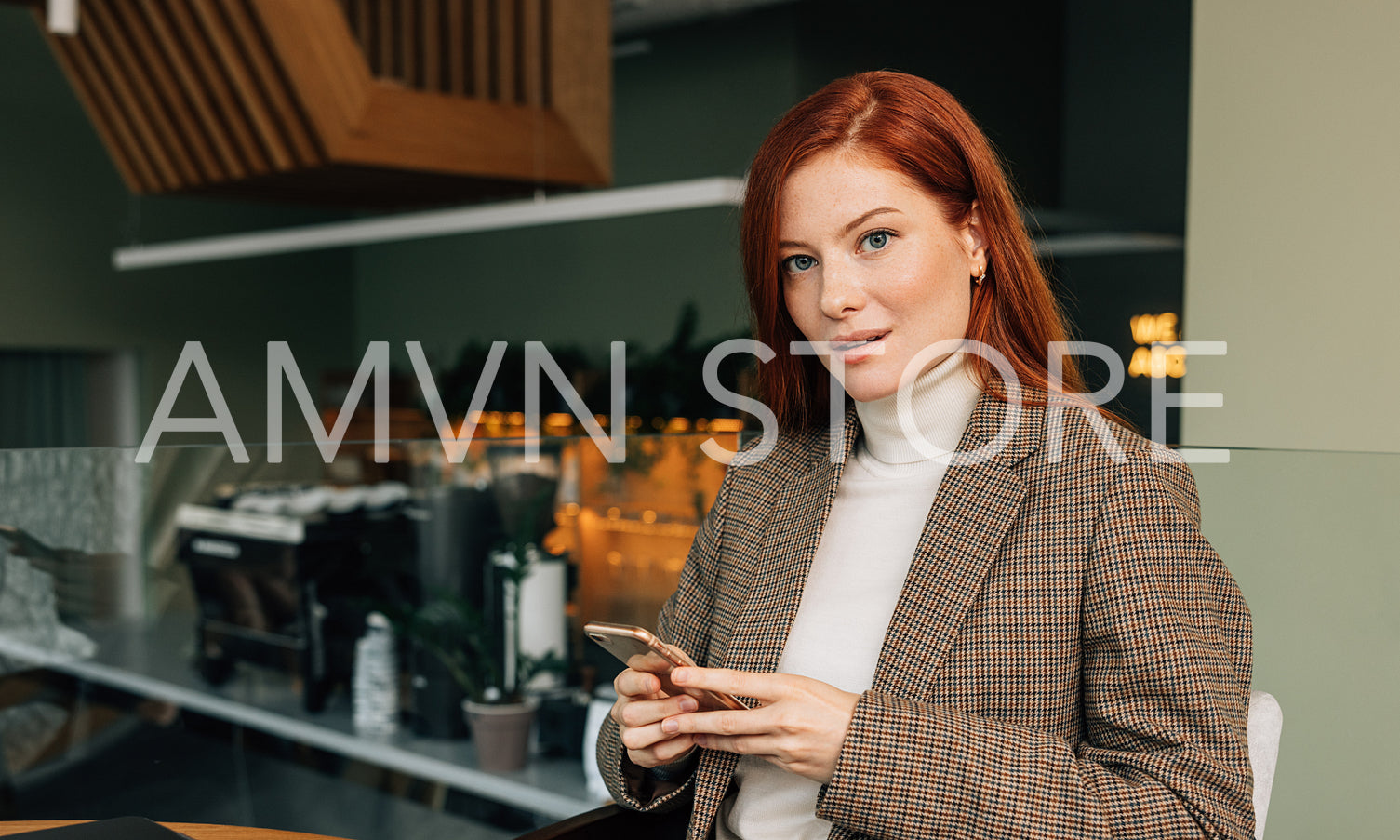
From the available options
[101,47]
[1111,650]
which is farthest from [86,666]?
[101,47]

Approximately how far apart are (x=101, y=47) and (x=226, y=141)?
3.12 ft

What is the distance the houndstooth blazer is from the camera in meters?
1.01

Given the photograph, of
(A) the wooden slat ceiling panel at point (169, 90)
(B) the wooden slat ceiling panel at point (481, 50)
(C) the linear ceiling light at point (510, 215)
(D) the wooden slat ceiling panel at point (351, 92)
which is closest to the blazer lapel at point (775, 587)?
(C) the linear ceiling light at point (510, 215)

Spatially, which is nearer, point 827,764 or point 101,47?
point 827,764

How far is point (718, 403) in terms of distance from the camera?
20.8 ft

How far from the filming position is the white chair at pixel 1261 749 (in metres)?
1.17

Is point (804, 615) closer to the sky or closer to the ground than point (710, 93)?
closer to the ground

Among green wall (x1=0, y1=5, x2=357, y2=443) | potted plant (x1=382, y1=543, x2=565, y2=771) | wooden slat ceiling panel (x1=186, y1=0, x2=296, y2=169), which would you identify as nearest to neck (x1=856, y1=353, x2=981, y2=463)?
potted plant (x1=382, y1=543, x2=565, y2=771)

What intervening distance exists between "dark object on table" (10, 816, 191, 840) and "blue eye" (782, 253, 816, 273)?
797mm

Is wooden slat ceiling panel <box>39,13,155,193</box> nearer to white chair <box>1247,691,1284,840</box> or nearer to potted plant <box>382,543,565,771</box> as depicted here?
potted plant <box>382,543,565,771</box>

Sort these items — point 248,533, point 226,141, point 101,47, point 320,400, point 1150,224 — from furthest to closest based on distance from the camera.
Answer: point 320,400 → point 1150,224 → point 101,47 → point 226,141 → point 248,533

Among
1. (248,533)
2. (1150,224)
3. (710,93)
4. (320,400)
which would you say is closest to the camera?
(248,533)

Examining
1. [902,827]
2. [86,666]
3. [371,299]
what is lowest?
[86,666]

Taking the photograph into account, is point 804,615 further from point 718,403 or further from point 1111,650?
point 718,403
